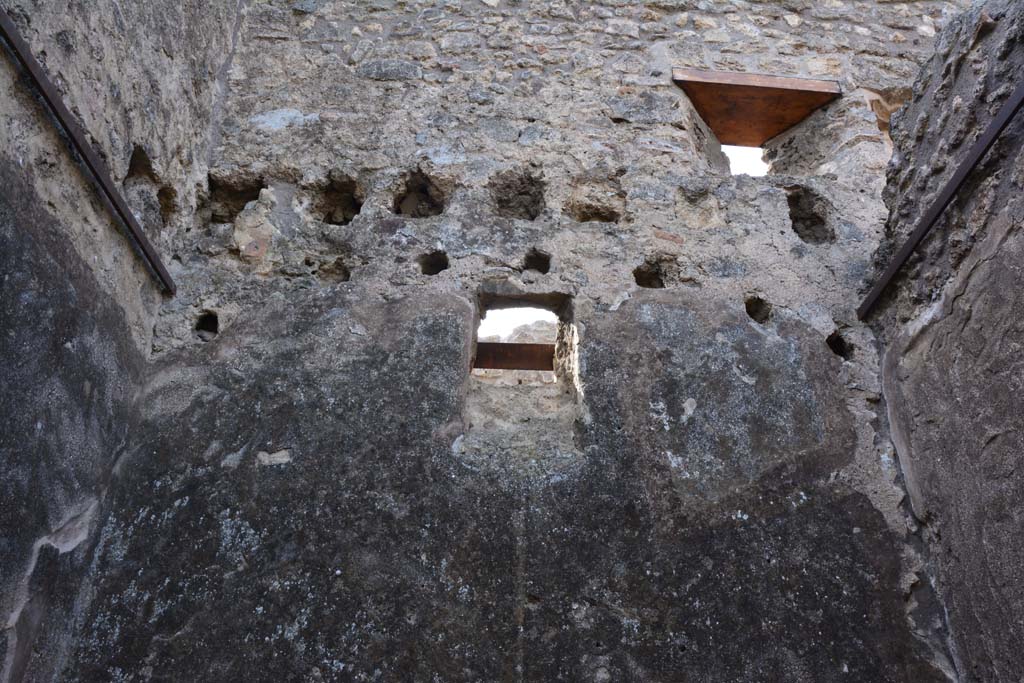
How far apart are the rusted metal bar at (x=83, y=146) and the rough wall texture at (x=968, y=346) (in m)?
2.53

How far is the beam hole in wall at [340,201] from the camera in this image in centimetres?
312

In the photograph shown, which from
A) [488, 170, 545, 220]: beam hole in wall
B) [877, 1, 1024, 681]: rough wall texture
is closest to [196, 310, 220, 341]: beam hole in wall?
[488, 170, 545, 220]: beam hole in wall

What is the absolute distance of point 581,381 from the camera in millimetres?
2635

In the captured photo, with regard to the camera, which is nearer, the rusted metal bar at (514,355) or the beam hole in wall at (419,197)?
the beam hole in wall at (419,197)

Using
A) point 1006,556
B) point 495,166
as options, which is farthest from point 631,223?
point 1006,556

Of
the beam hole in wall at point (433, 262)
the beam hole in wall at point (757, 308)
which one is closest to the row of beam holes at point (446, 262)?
the beam hole in wall at point (433, 262)

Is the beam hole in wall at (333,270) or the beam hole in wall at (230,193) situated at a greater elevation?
the beam hole in wall at (230,193)

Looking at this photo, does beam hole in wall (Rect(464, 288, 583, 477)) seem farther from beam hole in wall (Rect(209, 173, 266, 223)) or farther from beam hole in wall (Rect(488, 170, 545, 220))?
beam hole in wall (Rect(209, 173, 266, 223))

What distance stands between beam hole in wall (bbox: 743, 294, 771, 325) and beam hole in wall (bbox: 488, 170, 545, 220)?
90 centimetres

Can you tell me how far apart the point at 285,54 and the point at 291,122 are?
43 cm

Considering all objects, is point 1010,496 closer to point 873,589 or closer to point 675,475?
point 873,589

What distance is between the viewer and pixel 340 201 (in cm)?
317

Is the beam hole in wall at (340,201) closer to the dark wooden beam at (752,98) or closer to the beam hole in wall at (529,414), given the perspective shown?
the beam hole in wall at (529,414)

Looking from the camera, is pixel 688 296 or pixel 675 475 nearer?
pixel 675 475
